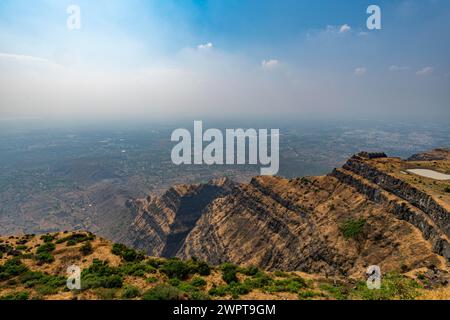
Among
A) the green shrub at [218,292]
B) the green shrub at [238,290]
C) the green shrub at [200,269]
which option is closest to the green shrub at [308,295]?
the green shrub at [238,290]

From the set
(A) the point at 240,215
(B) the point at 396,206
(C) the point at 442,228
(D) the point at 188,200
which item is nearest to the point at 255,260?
(A) the point at 240,215

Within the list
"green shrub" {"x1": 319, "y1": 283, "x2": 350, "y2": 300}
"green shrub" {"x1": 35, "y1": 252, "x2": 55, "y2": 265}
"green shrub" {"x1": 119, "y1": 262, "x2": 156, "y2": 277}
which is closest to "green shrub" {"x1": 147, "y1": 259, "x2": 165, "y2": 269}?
"green shrub" {"x1": 119, "y1": 262, "x2": 156, "y2": 277}

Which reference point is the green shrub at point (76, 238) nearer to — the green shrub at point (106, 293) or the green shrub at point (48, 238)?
the green shrub at point (48, 238)

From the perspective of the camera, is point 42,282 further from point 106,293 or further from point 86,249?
point 106,293

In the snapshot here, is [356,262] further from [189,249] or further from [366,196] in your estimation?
[189,249]

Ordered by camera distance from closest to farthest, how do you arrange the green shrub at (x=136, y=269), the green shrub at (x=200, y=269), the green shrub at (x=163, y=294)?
the green shrub at (x=163, y=294) < the green shrub at (x=136, y=269) < the green shrub at (x=200, y=269)

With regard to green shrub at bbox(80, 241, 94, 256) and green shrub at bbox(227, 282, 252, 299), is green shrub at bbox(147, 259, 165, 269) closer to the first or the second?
green shrub at bbox(80, 241, 94, 256)

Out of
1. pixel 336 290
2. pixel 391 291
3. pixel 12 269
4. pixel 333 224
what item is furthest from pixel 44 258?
pixel 333 224
